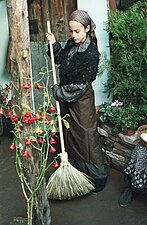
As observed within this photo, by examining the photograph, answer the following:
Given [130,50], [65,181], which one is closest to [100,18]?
[130,50]

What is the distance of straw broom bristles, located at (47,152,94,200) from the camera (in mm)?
3695

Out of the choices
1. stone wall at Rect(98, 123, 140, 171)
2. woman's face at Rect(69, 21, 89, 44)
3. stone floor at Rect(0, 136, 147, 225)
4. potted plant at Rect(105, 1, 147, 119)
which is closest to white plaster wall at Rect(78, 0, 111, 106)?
potted plant at Rect(105, 1, 147, 119)

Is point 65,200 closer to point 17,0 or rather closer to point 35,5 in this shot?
point 17,0

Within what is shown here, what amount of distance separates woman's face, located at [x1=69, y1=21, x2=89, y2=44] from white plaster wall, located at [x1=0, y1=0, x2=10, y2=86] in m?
1.91

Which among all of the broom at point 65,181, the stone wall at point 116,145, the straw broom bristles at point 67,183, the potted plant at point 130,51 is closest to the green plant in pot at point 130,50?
the potted plant at point 130,51

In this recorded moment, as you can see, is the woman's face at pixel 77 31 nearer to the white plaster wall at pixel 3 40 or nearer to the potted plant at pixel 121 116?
the potted plant at pixel 121 116

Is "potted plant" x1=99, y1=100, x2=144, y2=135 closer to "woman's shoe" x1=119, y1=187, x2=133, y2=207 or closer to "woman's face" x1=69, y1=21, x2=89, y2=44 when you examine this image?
"woman's shoe" x1=119, y1=187, x2=133, y2=207

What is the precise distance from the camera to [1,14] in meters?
5.30

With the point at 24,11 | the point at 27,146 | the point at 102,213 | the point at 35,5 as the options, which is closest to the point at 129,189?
the point at 102,213

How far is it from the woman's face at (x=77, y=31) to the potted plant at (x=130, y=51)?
25.6 inches

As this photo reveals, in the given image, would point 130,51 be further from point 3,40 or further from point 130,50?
point 3,40

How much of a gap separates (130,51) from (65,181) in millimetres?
1522

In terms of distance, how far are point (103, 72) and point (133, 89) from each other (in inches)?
19.8

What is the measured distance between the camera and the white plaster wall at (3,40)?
5293mm
